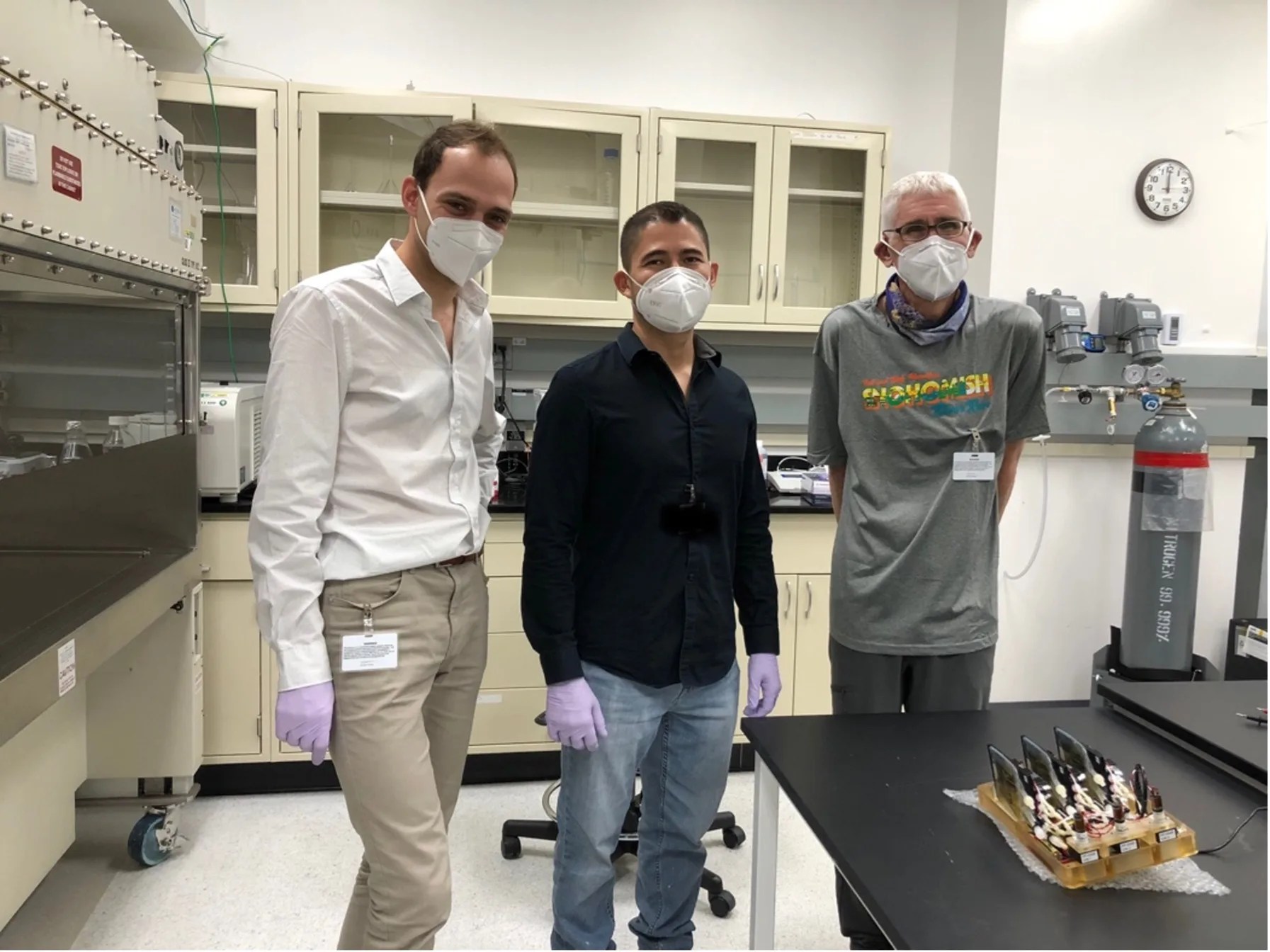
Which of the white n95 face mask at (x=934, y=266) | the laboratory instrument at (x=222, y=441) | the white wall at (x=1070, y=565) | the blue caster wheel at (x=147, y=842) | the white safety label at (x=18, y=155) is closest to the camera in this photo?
the white safety label at (x=18, y=155)

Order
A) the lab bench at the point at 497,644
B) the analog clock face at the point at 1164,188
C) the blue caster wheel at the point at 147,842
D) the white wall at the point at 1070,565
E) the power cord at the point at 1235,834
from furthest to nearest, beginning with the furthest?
1. the white wall at the point at 1070,565
2. the analog clock face at the point at 1164,188
3. the lab bench at the point at 497,644
4. the blue caster wheel at the point at 147,842
5. the power cord at the point at 1235,834

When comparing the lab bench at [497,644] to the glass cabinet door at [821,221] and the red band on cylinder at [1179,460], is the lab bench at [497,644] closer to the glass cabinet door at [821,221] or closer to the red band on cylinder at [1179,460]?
the glass cabinet door at [821,221]

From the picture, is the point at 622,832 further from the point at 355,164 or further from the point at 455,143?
the point at 355,164

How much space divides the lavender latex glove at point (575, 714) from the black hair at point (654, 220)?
687 millimetres

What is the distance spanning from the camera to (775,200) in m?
2.88

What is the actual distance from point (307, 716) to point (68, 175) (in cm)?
105

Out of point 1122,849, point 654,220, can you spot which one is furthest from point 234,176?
point 1122,849

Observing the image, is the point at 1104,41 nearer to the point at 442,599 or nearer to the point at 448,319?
the point at 448,319

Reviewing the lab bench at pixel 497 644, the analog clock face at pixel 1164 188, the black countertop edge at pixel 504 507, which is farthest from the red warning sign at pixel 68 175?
the analog clock face at pixel 1164 188

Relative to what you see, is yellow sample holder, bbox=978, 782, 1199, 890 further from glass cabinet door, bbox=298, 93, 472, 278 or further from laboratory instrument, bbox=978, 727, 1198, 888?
glass cabinet door, bbox=298, 93, 472, 278

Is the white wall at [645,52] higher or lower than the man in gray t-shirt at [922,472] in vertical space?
higher

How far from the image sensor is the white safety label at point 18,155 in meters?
1.25

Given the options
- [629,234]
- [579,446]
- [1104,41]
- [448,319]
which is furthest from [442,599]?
[1104,41]

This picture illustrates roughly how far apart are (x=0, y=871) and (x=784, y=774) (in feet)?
5.18
